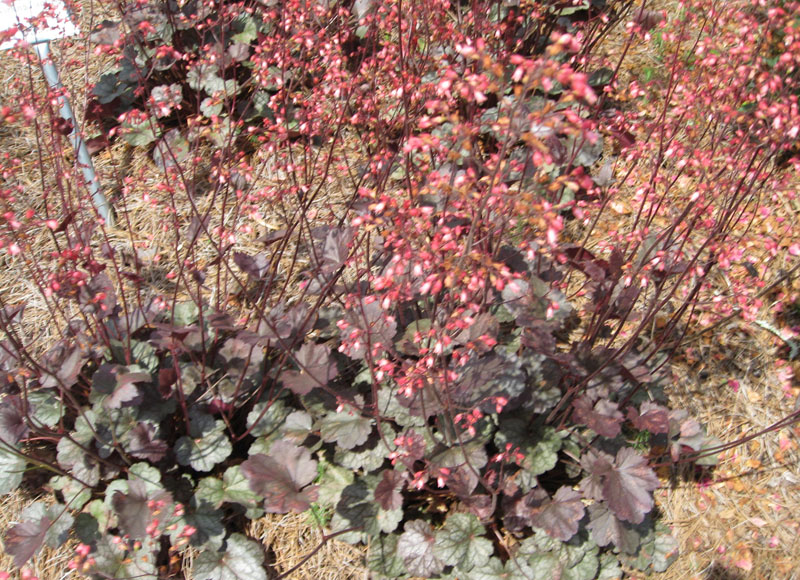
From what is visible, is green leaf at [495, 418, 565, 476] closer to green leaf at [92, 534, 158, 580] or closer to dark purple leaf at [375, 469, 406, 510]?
dark purple leaf at [375, 469, 406, 510]

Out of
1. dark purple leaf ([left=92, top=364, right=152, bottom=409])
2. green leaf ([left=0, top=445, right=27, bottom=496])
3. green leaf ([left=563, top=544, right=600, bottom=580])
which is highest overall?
dark purple leaf ([left=92, top=364, right=152, bottom=409])

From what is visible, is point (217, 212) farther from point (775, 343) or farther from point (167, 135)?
point (775, 343)

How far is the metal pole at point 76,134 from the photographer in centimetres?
252

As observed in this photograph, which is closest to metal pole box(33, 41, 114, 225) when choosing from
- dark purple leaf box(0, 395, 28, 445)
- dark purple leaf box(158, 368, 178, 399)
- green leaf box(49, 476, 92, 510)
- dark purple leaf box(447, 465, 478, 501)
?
dark purple leaf box(158, 368, 178, 399)

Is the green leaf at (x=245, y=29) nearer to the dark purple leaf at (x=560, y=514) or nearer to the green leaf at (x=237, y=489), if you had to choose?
the green leaf at (x=237, y=489)

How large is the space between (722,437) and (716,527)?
14.3 inches

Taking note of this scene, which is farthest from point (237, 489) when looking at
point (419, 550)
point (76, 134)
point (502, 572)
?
point (76, 134)

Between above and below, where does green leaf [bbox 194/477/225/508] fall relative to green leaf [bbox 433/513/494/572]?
above

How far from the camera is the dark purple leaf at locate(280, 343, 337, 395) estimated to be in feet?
7.61

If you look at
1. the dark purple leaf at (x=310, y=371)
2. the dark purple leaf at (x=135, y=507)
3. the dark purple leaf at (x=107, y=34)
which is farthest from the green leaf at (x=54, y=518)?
the dark purple leaf at (x=107, y=34)

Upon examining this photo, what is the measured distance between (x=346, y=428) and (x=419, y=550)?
47 centimetres

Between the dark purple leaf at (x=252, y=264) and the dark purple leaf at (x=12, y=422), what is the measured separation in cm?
87

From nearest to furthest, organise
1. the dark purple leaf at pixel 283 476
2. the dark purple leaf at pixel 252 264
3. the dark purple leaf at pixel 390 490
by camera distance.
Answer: the dark purple leaf at pixel 283 476
the dark purple leaf at pixel 390 490
the dark purple leaf at pixel 252 264

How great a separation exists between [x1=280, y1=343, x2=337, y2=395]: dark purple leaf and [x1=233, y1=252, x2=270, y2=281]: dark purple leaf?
1.27 ft
